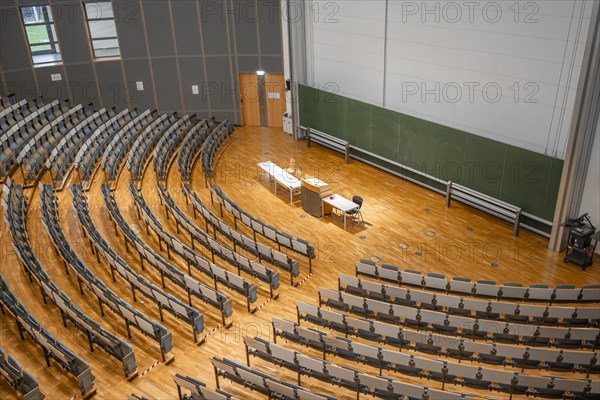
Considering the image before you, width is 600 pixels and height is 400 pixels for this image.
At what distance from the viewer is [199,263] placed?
819 cm

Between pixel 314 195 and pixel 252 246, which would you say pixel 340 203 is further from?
pixel 252 246

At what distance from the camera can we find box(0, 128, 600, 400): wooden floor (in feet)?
21.9

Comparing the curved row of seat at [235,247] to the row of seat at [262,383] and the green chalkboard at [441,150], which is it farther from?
the green chalkboard at [441,150]

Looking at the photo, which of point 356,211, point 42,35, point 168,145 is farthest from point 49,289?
point 42,35

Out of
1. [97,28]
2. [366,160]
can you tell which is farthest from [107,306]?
[97,28]

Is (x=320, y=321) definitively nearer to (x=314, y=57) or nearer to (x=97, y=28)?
(x=314, y=57)

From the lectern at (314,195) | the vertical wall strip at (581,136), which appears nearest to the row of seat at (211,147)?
the lectern at (314,195)

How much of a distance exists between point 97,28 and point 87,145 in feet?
46.9

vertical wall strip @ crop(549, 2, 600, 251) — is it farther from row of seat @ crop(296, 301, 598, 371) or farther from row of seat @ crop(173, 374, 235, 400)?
row of seat @ crop(173, 374, 235, 400)

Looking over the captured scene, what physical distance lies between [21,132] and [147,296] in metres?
6.68

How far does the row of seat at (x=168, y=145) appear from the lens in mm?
11805

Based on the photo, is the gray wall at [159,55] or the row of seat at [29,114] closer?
the row of seat at [29,114]

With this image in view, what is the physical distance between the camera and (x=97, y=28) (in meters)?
24.2

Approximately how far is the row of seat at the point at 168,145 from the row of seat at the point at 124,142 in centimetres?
44
